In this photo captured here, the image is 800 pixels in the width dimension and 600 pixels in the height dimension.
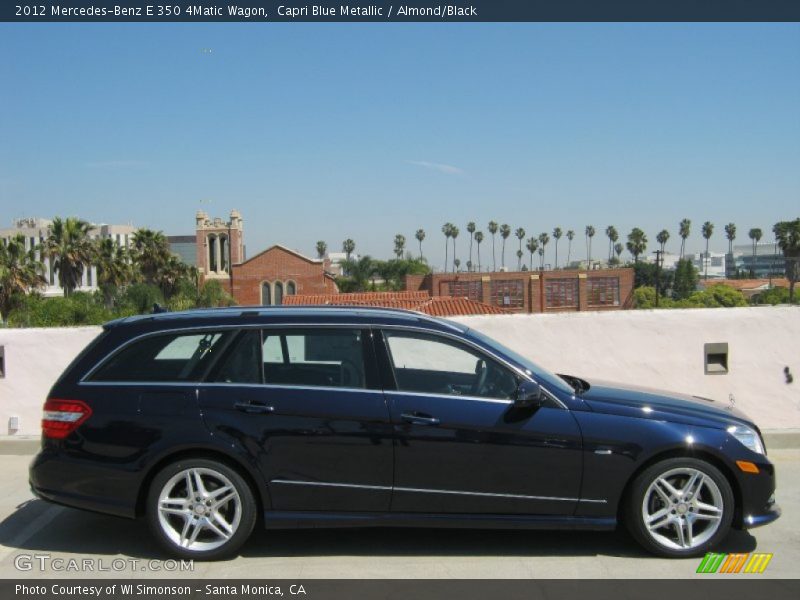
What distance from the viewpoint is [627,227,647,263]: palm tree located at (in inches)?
4441

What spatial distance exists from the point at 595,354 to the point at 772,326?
1.78 metres

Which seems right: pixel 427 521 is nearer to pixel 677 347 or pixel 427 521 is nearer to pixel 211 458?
pixel 211 458

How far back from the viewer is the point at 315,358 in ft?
16.7

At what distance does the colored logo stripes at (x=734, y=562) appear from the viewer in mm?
4715

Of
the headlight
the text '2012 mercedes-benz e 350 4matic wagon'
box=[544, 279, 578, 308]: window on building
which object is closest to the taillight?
the text '2012 mercedes-benz e 350 4matic wagon'

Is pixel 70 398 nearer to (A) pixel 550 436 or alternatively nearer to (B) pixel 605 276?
(A) pixel 550 436

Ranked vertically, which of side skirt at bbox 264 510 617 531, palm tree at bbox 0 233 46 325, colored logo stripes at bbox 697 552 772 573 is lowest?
colored logo stripes at bbox 697 552 772 573

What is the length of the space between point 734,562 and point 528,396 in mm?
1588

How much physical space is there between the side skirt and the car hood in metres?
0.66

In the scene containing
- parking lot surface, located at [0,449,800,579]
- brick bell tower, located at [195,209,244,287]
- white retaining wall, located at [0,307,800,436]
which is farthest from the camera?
brick bell tower, located at [195,209,244,287]

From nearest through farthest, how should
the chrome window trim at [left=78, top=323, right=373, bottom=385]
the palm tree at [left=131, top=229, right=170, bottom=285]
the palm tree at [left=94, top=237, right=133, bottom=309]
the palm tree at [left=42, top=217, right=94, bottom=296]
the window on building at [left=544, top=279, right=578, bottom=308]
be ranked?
1. the chrome window trim at [left=78, top=323, right=373, bottom=385]
2. the palm tree at [left=42, top=217, right=94, bottom=296]
3. the palm tree at [left=94, top=237, right=133, bottom=309]
4. the palm tree at [left=131, top=229, right=170, bottom=285]
5. the window on building at [left=544, top=279, right=578, bottom=308]

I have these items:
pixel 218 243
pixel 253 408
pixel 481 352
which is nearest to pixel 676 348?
pixel 481 352

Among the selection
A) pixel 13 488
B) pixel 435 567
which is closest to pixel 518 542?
pixel 435 567

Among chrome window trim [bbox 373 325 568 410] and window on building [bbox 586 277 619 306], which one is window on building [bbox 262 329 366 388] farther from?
window on building [bbox 586 277 619 306]
